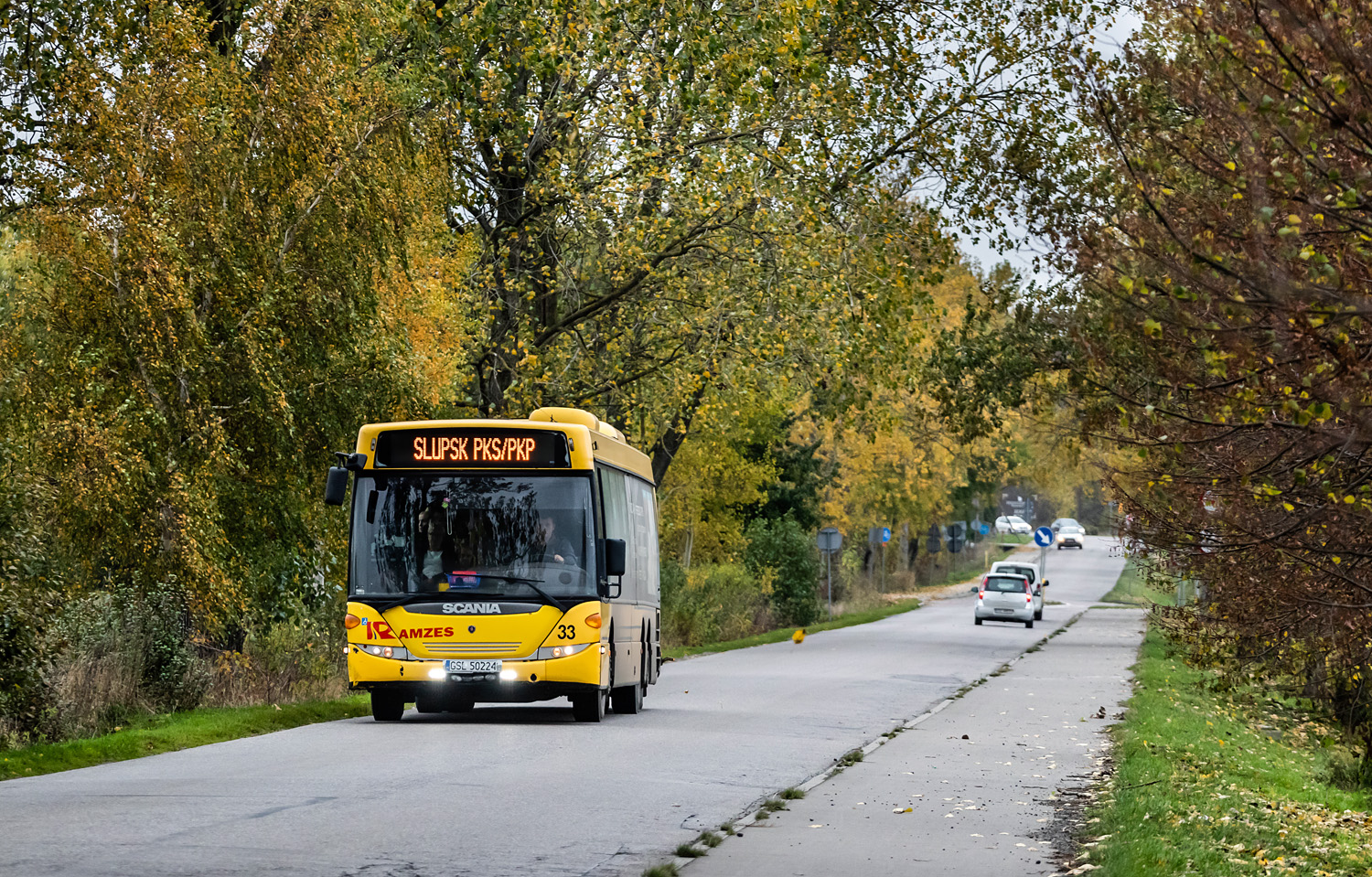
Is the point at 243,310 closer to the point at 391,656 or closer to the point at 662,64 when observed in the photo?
the point at 391,656

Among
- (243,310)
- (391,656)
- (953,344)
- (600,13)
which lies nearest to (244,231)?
(243,310)

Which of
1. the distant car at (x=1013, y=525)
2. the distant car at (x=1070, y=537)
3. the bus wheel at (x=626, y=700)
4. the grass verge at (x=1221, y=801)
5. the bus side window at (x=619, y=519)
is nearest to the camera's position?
the grass verge at (x=1221, y=801)

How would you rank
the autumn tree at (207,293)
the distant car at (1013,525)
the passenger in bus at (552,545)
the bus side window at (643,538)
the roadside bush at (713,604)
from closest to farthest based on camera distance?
1. the autumn tree at (207,293)
2. the passenger in bus at (552,545)
3. the bus side window at (643,538)
4. the roadside bush at (713,604)
5. the distant car at (1013,525)

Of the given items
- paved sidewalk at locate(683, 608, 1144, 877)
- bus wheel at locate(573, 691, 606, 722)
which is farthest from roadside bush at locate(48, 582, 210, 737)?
paved sidewalk at locate(683, 608, 1144, 877)

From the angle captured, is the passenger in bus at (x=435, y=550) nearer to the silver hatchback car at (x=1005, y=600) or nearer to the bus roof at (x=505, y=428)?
the bus roof at (x=505, y=428)

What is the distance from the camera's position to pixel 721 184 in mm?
27953

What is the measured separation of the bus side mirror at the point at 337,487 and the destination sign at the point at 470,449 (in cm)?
108

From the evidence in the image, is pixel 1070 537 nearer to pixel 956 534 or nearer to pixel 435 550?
pixel 956 534

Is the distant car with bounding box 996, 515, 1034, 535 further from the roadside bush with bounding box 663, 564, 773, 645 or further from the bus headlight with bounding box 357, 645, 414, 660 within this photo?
the bus headlight with bounding box 357, 645, 414, 660

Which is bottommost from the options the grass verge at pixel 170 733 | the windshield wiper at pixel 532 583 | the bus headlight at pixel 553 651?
the grass verge at pixel 170 733

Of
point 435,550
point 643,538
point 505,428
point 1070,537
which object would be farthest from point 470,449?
point 1070,537

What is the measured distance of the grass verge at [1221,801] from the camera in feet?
33.6

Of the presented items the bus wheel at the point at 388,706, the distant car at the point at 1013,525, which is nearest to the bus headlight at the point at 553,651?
the bus wheel at the point at 388,706

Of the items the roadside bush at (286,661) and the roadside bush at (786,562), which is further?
the roadside bush at (786,562)
